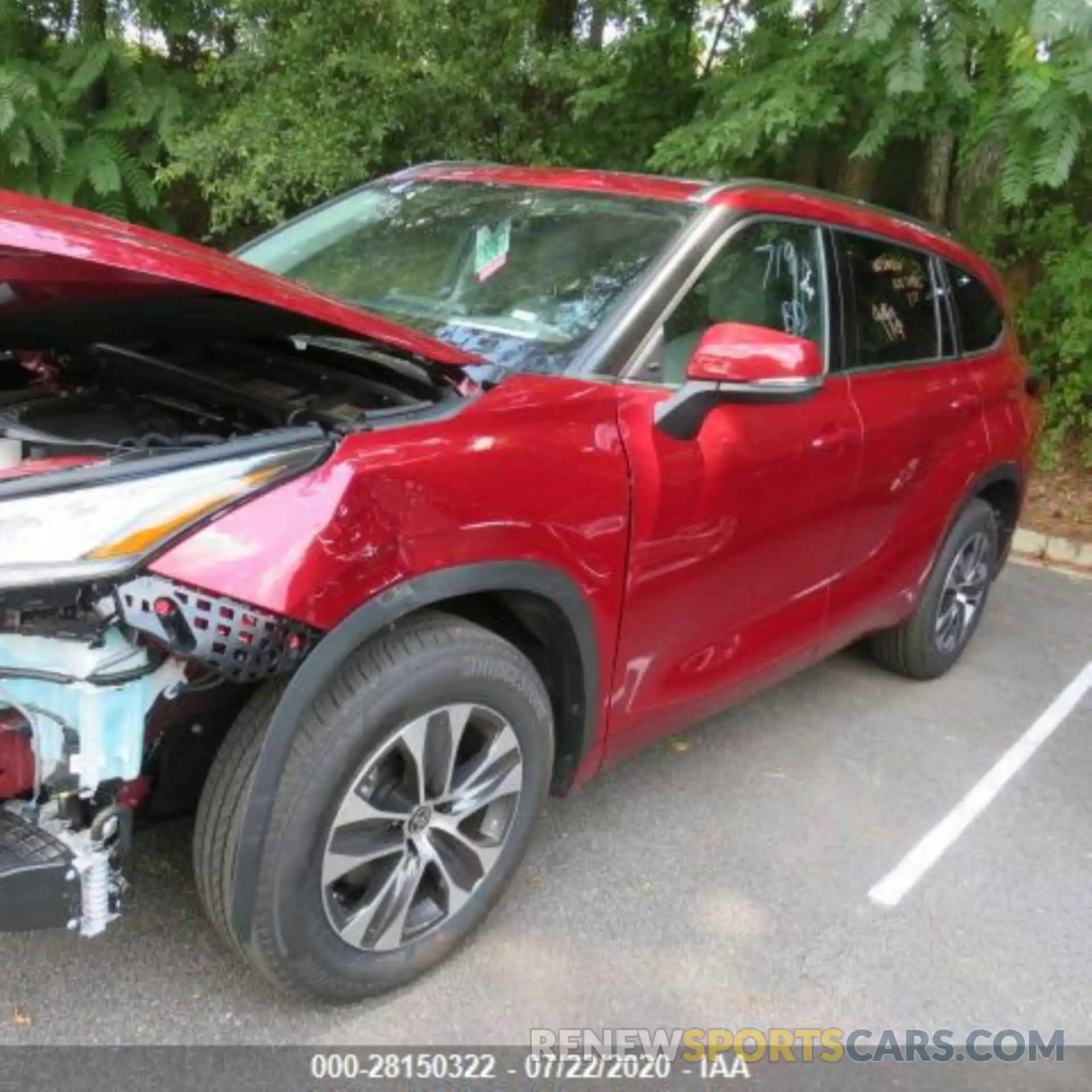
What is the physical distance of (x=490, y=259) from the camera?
3.16 meters

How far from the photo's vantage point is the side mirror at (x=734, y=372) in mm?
2574

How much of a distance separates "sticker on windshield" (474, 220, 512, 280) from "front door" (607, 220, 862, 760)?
58 centimetres

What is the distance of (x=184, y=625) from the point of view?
1871 millimetres

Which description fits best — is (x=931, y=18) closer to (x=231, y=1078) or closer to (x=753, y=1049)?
(x=753, y=1049)

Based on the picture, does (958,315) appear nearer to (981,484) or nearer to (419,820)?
(981,484)

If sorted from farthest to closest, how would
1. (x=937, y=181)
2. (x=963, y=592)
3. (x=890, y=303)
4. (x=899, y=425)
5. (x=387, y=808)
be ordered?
(x=937, y=181) < (x=963, y=592) < (x=890, y=303) < (x=899, y=425) < (x=387, y=808)

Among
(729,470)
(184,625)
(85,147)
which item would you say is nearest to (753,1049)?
(729,470)

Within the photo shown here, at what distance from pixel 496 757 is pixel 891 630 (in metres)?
2.29

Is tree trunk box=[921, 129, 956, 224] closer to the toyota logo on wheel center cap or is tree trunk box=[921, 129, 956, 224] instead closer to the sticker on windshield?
the sticker on windshield

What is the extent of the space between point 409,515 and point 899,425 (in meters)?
1.97

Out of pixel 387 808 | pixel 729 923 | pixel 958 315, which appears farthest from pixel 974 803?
pixel 387 808

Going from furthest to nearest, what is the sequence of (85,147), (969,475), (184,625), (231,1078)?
(85,147)
(969,475)
(231,1078)
(184,625)

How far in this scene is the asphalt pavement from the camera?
2414 millimetres

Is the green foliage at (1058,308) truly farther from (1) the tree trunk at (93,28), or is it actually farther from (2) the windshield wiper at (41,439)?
(2) the windshield wiper at (41,439)
